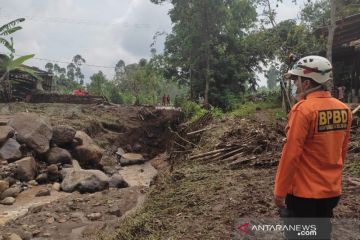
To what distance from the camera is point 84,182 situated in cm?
1170

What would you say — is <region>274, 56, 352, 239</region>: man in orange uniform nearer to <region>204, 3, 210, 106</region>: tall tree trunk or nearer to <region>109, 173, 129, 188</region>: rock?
<region>109, 173, 129, 188</region>: rock

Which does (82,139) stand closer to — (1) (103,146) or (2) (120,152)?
(1) (103,146)

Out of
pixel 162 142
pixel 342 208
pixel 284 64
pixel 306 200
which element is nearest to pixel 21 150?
pixel 162 142

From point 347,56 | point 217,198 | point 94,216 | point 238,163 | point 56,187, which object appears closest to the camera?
point 217,198

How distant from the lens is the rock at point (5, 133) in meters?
12.7

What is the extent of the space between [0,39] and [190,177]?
1470 cm

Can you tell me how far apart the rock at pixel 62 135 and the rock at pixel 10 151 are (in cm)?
189

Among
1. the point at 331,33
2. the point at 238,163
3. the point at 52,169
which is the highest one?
the point at 331,33

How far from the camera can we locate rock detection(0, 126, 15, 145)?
12.7 meters

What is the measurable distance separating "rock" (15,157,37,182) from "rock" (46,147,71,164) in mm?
1116

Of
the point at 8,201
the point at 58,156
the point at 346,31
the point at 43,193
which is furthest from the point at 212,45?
the point at 8,201

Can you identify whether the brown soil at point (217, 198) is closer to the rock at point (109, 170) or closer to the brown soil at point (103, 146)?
the brown soil at point (103, 146)

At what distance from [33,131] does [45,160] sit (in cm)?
118

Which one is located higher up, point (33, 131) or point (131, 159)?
point (33, 131)
